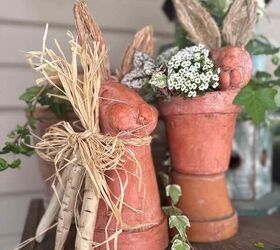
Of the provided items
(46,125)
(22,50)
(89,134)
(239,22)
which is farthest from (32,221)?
(239,22)

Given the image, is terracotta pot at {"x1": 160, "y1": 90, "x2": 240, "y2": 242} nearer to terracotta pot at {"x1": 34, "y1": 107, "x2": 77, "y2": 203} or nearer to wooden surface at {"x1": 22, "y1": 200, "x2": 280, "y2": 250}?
wooden surface at {"x1": 22, "y1": 200, "x2": 280, "y2": 250}

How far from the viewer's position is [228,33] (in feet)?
1.88

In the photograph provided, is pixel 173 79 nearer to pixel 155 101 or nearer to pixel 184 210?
pixel 155 101

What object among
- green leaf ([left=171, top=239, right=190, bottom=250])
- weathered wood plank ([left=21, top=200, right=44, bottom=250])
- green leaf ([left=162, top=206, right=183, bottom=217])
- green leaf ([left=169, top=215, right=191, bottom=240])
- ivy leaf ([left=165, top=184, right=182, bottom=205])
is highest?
ivy leaf ([left=165, top=184, right=182, bottom=205])

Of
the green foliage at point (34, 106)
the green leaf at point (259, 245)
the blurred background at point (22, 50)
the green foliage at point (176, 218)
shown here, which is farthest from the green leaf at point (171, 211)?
the blurred background at point (22, 50)

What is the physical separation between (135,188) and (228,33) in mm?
286

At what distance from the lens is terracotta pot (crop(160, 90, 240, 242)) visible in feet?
1.85

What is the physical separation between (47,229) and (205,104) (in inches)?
12.2

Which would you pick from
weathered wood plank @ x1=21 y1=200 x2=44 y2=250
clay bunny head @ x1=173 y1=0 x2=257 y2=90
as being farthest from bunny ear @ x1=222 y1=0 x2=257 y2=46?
weathered wood plank @ x1=21 y1=200 x2=44 y2=250

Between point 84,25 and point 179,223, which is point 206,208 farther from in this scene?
point 84,25

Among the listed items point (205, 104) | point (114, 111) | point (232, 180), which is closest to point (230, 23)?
point (205, 104)

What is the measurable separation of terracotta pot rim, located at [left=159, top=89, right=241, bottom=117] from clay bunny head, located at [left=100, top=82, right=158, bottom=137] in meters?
0.08

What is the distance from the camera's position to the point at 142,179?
0.51m

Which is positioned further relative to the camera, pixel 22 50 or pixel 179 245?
pixel 22 50
